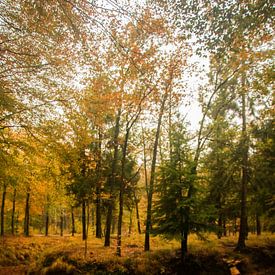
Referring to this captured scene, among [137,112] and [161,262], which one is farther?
[137,112]

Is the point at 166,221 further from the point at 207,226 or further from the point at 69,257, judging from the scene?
the point at 69,257

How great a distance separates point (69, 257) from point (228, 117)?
48.9 ft

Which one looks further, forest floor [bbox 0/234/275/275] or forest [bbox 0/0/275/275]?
forest floor [bbox 0/234/275/275]

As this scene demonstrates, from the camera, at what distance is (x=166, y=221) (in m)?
11.2

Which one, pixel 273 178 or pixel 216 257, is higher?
pixel 273 178

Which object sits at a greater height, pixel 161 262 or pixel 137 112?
pixel 137 112

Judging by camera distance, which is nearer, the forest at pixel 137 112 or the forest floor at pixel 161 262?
the forest at pixel 137 112

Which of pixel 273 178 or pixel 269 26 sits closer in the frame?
pixel 269 26

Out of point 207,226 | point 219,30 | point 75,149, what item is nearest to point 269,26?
point 219,30

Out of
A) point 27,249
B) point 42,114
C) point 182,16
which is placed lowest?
point 27,249

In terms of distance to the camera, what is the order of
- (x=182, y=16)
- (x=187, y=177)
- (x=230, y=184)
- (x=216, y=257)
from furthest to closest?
(x=230, y=184), (x=216, y=257), (x=187, y=177), (x=182, y=16)

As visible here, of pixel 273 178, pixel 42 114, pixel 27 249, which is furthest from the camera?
pixel 27 249

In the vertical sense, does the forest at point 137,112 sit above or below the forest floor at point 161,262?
above

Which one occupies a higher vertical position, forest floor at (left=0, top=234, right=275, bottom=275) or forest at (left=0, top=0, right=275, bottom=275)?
forest at (left=0, top=0, right=275, bottom=275)
